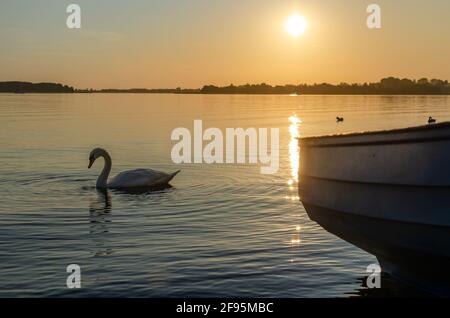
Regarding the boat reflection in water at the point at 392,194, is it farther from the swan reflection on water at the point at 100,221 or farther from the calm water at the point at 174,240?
the swan reflection on water at the point at 100,221

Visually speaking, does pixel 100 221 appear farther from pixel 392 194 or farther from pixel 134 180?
pixel 392 194

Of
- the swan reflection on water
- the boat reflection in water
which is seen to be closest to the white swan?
the swan reflection on water

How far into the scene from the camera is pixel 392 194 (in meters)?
7.72

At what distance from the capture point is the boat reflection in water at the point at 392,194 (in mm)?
7301

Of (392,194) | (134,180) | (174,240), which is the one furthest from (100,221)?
(392,194)

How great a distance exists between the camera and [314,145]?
→ 8641mm

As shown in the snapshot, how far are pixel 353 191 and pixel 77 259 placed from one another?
451cm

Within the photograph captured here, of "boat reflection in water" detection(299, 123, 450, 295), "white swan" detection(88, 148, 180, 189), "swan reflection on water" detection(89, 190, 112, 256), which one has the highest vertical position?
"boat reflection in water" detection(299, 123, 450, 295)

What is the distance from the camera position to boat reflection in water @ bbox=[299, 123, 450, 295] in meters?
7.30

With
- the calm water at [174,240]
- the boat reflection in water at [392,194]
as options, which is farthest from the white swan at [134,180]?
the boat reflection in water at [392,194]

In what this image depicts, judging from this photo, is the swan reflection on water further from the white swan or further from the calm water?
the white swan

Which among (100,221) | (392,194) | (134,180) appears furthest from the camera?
(134,180)

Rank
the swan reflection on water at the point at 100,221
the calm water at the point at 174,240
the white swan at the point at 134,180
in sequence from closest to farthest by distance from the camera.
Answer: the calm water at the point at 174,240 → the swan reflection on water at the point at 100,221 → the white swan at the point at 134,180
